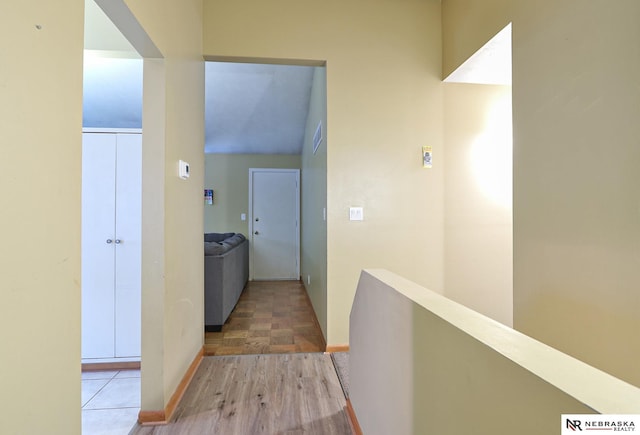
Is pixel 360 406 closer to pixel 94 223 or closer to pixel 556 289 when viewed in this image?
pixel 556 289

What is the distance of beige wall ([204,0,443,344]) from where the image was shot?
95.1 inches

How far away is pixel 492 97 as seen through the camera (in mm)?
2627

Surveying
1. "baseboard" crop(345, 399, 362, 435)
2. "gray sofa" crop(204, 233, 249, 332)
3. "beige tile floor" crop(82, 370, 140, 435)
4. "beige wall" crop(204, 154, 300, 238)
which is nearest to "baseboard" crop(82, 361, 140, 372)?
"beige tile floor" crop(82, 370, 140, 435)

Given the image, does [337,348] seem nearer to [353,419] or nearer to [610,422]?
[353,419]

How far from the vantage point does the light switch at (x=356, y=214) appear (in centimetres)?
247

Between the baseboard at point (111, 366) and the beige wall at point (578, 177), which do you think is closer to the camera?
the beige wall at point (578, 177)

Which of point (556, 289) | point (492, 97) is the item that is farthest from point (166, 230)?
point (492, 97)

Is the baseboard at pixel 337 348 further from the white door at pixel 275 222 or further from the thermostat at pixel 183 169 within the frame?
the white door at pixel 275 222

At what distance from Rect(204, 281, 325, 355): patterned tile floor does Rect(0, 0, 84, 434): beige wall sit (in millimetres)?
→ 1730

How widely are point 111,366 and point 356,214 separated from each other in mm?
2127

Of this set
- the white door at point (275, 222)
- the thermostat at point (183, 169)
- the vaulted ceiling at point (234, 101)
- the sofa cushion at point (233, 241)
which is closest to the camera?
the thermostat at point (183, 169)

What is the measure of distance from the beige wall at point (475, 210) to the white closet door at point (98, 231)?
8.47 ft

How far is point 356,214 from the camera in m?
2.48

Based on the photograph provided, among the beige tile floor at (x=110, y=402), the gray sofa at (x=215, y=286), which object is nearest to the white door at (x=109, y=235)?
the beige tile floor at (x=110, y=402)
